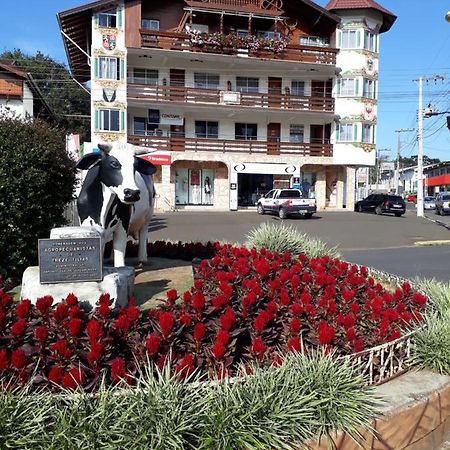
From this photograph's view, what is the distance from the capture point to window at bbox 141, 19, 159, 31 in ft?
114

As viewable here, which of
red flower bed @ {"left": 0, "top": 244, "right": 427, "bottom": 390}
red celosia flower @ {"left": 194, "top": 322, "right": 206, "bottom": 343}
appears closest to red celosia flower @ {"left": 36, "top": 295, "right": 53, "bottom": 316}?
red flower bed @ {"left": 0, "top": 244, "right": 427, "bottom": 390}

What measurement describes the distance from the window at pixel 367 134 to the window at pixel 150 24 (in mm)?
17291

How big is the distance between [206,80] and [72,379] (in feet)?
115

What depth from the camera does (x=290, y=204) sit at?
29422mm

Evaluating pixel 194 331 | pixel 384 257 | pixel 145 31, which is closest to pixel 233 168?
pixel 145 31

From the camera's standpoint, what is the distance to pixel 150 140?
113 ft

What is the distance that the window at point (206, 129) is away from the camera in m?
36.3

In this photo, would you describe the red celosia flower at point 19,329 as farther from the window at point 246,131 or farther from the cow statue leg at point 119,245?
the window at point 246,131

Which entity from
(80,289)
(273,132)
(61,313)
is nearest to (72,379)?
(61,313)

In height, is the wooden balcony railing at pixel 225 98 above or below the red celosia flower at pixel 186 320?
above

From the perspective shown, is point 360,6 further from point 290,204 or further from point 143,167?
point 143,167

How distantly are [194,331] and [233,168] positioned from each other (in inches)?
1268

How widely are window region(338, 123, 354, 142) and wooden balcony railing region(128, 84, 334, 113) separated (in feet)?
5.18

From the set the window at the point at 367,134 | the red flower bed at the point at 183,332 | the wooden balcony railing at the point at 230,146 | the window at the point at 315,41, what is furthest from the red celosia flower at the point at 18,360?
the window at the point at 315,41
